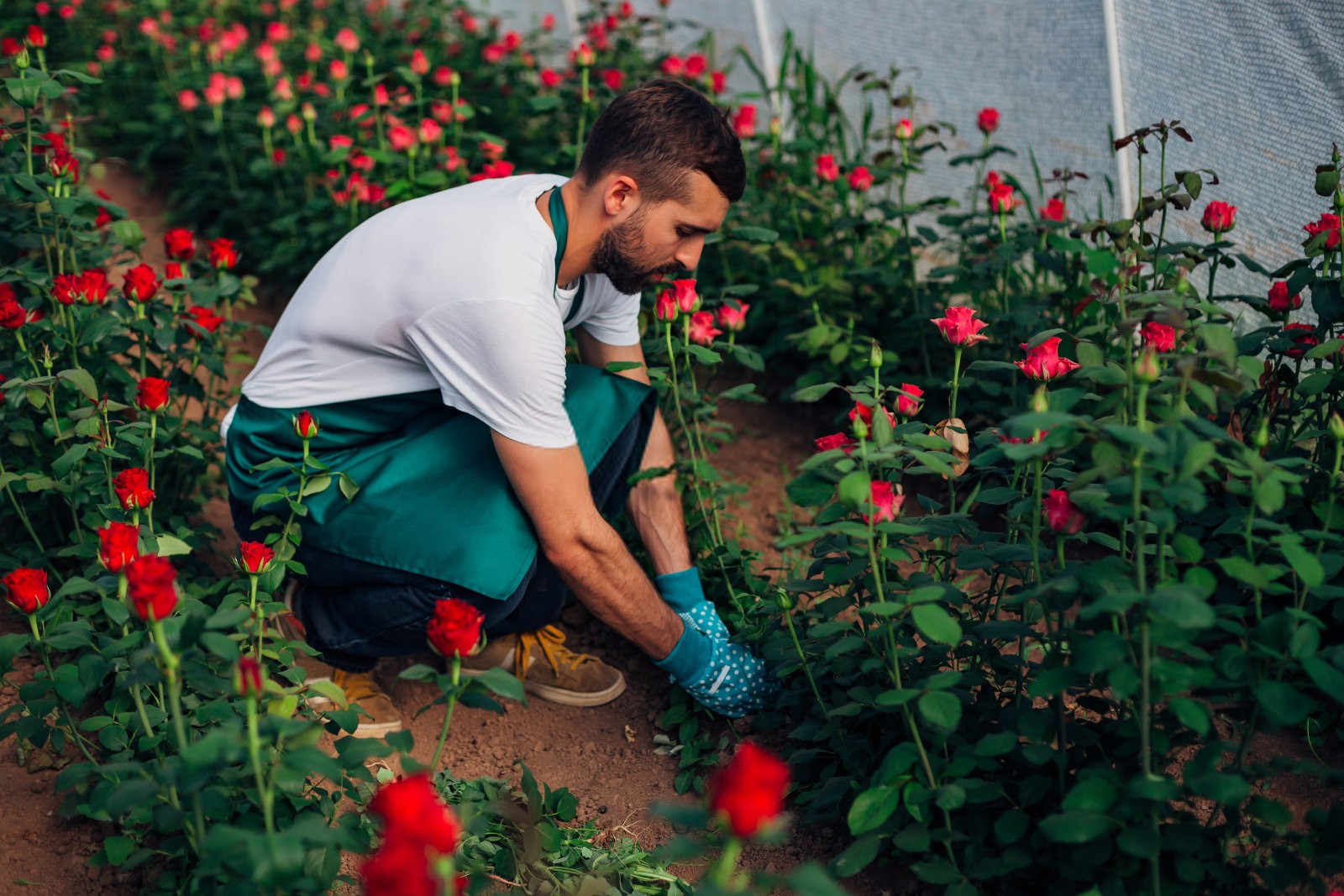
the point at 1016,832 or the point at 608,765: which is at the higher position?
the point at 1016,832

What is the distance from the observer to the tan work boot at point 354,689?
2.23m

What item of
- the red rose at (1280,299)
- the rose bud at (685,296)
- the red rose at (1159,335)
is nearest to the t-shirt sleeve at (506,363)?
the rose bud at (685,296)

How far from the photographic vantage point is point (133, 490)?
1.75 m

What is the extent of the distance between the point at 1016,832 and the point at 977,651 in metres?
0.30

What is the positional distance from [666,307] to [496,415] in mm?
388

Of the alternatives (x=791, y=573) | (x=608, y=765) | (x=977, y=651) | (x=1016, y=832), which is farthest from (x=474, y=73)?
(x=1016, y=832)

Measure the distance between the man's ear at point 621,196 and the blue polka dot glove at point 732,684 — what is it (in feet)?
2.58

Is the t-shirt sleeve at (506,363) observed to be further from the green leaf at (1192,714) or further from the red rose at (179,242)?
the green leaf at (1192,714)

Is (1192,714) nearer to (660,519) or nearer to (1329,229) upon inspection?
(1329,229)

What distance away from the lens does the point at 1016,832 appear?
1549 millimetres

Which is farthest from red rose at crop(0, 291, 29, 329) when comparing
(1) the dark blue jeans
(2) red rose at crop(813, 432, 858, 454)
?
(2) red rose at crop(813, 432, 858, 454)

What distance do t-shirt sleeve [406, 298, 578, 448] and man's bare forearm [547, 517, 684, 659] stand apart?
0.18 metres

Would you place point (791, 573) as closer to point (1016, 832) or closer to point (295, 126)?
point (1016, 832)

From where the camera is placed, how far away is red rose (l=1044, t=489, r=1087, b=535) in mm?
1473
